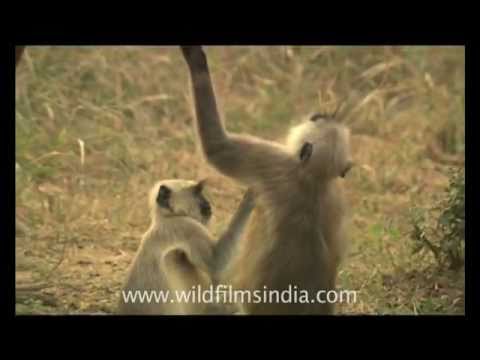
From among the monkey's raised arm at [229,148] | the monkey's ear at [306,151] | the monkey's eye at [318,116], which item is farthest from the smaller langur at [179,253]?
the monkey's eye at [318,116]

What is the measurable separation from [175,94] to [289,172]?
4401 millimetres

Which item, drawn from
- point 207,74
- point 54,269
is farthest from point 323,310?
point 54,269

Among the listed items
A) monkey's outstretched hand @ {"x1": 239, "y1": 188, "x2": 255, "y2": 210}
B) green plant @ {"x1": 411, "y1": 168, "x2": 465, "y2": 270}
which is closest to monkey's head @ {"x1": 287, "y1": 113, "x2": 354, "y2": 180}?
monkey's outstretched hand @ {"x1": 239, "y1": 188, "x2": 255, "y2": 210}

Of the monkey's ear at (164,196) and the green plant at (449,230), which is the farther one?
the green plant at (449,230)

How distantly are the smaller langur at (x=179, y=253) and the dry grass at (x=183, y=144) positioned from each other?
901 millimetres

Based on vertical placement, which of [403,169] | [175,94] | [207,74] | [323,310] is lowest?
[323,310]

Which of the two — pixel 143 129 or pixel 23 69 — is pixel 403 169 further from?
pixel 23 69

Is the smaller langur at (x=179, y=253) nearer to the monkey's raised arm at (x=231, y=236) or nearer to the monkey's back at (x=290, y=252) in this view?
the monkey's raised arm at (x=231, y=236)

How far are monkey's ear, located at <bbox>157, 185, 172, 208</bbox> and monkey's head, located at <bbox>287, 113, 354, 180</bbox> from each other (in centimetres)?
82

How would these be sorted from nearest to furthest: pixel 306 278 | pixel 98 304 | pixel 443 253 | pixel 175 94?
pixel 306 278, pixel 98 304, pixel 443 253, pixel 175 94

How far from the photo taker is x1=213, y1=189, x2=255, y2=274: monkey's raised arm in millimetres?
5965

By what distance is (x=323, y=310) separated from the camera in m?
5.90

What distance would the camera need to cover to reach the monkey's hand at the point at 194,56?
6.13 metres

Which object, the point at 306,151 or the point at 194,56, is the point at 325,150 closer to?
the point at 306,151
